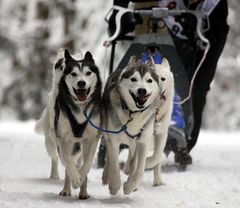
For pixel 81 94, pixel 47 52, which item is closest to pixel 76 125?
pixel 81 94

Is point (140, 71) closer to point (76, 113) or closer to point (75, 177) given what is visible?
point (76, 113)

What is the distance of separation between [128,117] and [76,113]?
1.20 feet

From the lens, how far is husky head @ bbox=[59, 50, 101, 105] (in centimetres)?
415

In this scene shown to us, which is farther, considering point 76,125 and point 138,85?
point 76,125

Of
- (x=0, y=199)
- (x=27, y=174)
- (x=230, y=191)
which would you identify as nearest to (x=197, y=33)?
(x=230, y=191)

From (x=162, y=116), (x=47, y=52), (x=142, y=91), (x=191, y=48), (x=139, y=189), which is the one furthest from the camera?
(x=47, y=52)

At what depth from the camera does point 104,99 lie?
14.8 ft

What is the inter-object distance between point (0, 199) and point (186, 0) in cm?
323

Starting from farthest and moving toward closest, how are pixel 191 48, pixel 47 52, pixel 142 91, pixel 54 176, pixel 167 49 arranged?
pixel 47 52 → pixel 191 48 → pixel 167 49 → pixel 54 176 → pixel 142 91

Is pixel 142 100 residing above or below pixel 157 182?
above

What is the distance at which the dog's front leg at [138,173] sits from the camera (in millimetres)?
4340

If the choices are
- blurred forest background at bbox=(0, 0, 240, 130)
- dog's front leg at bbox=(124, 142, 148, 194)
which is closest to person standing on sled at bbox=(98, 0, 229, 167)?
dog's front leg at bbox=(124, 142, 148, 194)

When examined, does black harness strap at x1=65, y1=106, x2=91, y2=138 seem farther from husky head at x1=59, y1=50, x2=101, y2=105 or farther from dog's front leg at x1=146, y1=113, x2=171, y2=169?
dog's front leg at x1=146, y1=113, x2=171, y2=169

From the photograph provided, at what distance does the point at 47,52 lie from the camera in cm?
2061
